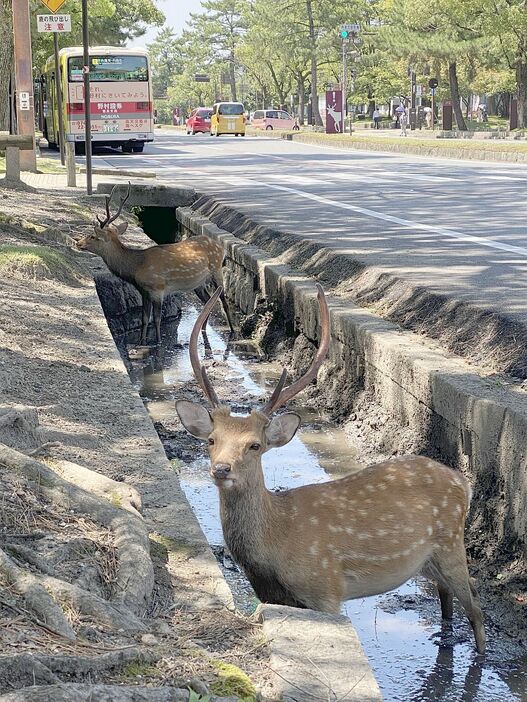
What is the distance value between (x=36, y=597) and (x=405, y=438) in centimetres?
406

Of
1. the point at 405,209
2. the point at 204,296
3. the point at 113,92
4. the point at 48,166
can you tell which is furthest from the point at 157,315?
the point at 113,92

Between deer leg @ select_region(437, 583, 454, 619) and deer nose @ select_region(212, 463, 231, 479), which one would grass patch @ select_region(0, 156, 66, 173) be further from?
deer nose @ select_region(212, 463, 231, 479)

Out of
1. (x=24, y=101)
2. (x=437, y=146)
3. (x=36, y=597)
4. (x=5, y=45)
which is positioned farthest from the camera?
(x=437, y=146)

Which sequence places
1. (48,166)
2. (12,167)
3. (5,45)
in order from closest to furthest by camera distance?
(12,167) → (48,166) → (5,45)

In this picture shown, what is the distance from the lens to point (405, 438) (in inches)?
289

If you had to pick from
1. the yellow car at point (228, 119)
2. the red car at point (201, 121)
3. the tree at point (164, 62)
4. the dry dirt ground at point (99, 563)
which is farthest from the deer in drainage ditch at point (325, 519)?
the tree at point (164, 62)

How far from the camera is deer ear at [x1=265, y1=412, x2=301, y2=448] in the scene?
472 cm

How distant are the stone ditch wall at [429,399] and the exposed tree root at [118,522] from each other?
2.04 metres

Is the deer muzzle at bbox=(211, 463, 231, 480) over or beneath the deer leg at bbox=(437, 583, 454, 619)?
over

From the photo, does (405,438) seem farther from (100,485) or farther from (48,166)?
(48,166)

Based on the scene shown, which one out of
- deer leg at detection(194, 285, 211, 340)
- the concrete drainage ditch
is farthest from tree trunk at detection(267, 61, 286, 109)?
the concrete drainage ditch

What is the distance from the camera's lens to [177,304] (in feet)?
46.0

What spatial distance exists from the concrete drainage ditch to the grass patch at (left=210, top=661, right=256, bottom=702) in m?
0.14

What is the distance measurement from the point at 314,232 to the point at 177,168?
13.5 metres
